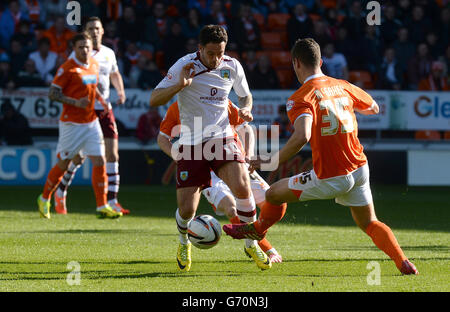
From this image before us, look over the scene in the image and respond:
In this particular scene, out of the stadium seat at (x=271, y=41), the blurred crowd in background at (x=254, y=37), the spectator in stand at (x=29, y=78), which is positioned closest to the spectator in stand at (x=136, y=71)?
the blurred crowd in background at (x=254, y=37)

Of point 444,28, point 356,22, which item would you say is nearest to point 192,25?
point 356,22

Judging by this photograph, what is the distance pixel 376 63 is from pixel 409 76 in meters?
0.82

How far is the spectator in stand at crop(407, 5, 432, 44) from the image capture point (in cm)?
2081

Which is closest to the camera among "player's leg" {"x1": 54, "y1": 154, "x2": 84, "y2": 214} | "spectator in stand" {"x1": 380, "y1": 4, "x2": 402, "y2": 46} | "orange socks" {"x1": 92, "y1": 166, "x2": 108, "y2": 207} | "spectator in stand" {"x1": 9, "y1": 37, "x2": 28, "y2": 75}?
"orange socks" {"x1": 92, "y1": 166, "x2": 108, "y2": 207}

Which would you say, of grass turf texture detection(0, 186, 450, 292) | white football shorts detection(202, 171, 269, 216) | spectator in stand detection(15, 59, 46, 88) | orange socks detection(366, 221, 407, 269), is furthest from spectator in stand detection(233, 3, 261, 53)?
orange socks detection(366, 221, 407, 269)

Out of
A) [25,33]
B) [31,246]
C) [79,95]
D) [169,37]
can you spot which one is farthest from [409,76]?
[31,246]

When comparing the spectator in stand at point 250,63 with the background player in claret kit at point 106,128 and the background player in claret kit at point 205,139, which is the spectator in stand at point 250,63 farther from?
the background player in claret kit at point 205,139

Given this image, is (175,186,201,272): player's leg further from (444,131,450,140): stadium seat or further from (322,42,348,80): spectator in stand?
(444,131,450,140): stadium seat

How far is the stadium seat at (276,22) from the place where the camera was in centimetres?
2131

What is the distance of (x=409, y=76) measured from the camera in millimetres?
19781

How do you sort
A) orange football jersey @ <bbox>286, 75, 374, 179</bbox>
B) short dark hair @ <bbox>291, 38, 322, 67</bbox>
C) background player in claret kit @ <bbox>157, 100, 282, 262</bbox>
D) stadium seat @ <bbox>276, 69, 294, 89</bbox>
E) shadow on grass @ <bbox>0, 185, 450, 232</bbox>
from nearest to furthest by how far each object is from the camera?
orange football jersey @ <bbox>286, 75, 374, 179</bbox>
short dark hair @ <bbox>291, 38, 322, 67</bbox>
background player in claret kit @ <bbox>157, 100, 282, 262</bbox>
shadow on grass @ <bbox>0, 185, 450, 232</bbox>
stadium seat @ <bbox>276, 69, 294, 89</bbox>

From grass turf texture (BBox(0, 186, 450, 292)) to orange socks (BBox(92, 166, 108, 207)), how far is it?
28cm

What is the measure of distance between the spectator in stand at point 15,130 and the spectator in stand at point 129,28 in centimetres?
358

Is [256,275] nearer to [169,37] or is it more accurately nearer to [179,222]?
[179,222]
